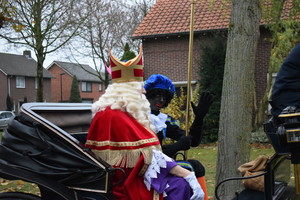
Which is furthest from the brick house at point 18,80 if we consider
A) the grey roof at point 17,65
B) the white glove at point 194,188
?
the white glove at point 194,188

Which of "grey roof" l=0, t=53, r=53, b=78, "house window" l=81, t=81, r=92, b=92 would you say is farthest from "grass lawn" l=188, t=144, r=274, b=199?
"house window" l=81, t=81, r=92, b=92

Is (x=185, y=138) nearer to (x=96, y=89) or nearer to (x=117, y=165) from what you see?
(x=117, y=165)

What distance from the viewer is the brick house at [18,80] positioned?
41.4 m

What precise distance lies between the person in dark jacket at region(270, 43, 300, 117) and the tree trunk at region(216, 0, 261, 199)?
5.82 feet

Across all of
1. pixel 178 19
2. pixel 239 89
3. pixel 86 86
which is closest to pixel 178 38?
pixel 178 19

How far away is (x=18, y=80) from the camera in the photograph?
43.2 metres

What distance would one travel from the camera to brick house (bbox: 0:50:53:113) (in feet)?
136

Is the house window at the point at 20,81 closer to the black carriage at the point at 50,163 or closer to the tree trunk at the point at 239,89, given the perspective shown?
the tree trunk at the point at 239,89

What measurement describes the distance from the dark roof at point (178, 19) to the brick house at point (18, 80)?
2751 cm

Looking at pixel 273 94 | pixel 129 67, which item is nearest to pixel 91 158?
pixel 129 67

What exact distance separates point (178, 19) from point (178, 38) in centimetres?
88

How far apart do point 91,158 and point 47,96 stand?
146 ft

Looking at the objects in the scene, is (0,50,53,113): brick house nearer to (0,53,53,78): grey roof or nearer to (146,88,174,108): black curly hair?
(0,53,53,78): grey roof

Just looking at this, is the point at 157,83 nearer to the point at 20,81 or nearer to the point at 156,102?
the point at 156,102
